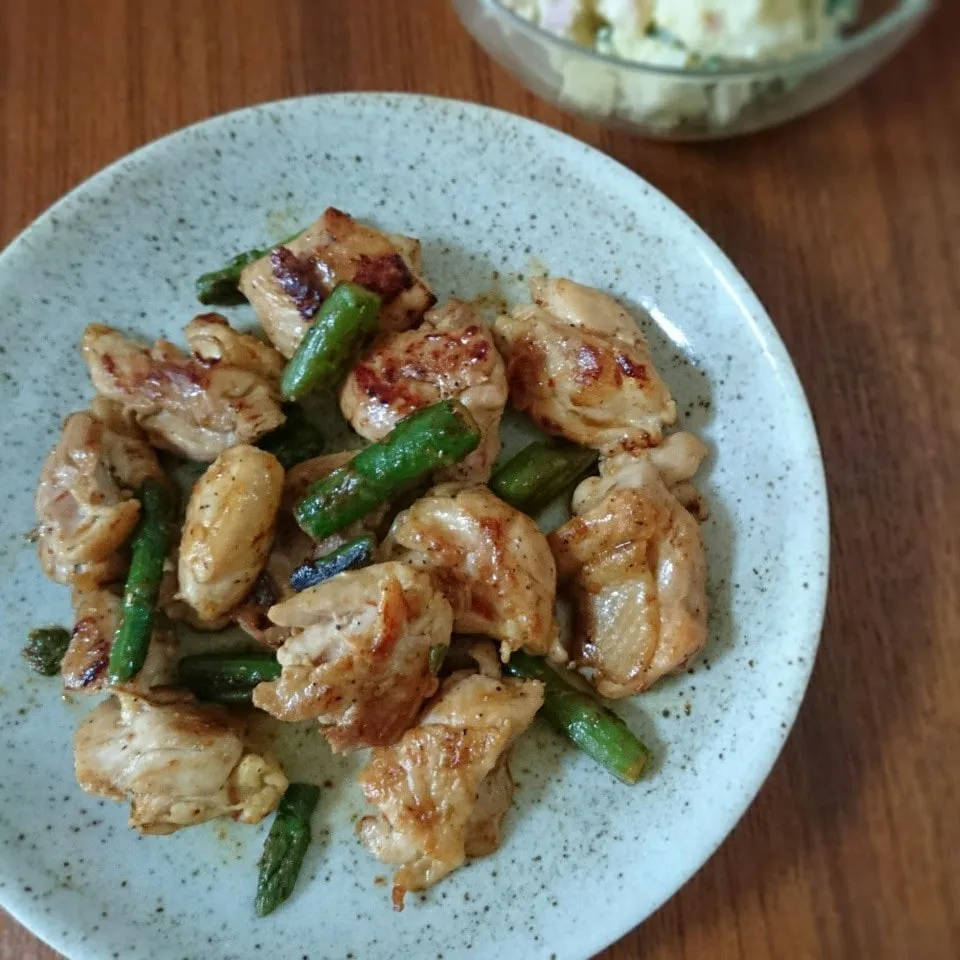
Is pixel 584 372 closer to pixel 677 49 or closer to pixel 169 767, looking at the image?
pixel 677 49

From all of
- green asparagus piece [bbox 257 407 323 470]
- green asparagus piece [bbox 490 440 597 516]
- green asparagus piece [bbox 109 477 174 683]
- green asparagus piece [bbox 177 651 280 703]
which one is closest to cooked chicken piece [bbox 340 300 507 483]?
green asparagus piece [bbox 490 440 597 516]

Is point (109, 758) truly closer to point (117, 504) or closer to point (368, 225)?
point (117, 504)

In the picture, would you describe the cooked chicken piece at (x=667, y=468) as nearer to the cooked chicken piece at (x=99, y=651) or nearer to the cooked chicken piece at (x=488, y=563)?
the cooked chicken piece at (x=488, y=563)

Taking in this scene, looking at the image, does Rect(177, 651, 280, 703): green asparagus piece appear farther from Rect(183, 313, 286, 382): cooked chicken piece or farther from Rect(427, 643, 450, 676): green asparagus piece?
Rect(183, 313, 286, 382): cooked chicken piece

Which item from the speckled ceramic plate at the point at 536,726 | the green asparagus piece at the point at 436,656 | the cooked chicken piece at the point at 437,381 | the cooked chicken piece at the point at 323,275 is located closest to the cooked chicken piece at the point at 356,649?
the green asparagus piece at the point at 436,656

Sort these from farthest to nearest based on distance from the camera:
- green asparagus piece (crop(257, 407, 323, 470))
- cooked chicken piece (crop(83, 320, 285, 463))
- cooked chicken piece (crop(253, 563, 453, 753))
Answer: green asparagus piece (crop(257, 407, 323, 470))
cooked chicken piece (crop(83, 320, 285, 463))
cooked chicken piece (crop(253, 563, 453, 753))

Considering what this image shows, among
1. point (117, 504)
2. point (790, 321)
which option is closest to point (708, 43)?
Answer: point (790, 321)

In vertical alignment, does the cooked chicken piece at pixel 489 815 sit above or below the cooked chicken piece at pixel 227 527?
below
